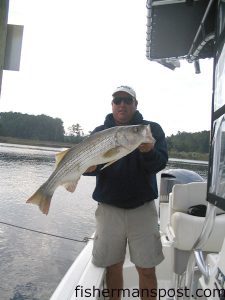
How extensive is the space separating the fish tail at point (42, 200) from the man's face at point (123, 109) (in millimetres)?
1007

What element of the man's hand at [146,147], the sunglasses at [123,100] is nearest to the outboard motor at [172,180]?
the sunglasses at [123,100]

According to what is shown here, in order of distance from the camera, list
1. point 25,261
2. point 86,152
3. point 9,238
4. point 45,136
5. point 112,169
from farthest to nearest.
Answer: point 45,136 → point 9,238 → point 25,261 → point 112,169 → point 86,152

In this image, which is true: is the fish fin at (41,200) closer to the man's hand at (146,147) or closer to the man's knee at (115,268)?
the man's hand at (146,147)

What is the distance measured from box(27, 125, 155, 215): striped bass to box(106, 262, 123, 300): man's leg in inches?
39.0

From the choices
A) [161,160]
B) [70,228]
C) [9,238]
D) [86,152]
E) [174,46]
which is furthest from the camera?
[70,228]

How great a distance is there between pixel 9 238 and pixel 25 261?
1.90m

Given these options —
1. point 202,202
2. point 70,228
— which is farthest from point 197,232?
point 70,228

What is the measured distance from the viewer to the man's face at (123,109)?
10.9 feet

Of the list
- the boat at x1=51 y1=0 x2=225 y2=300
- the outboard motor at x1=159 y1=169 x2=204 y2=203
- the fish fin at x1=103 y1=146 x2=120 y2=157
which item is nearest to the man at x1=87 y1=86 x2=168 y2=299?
the boat at x1=51 y1=0 x2=225 y2=300

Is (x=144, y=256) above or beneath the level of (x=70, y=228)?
above

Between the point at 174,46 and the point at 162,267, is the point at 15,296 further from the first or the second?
the point at 174,46

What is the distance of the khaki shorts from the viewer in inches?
127

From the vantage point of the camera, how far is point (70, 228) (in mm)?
12836

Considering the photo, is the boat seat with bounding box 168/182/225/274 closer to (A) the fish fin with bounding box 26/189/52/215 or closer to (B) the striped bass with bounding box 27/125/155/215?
(B) the striped bass with bounding box 27/125/155/215
